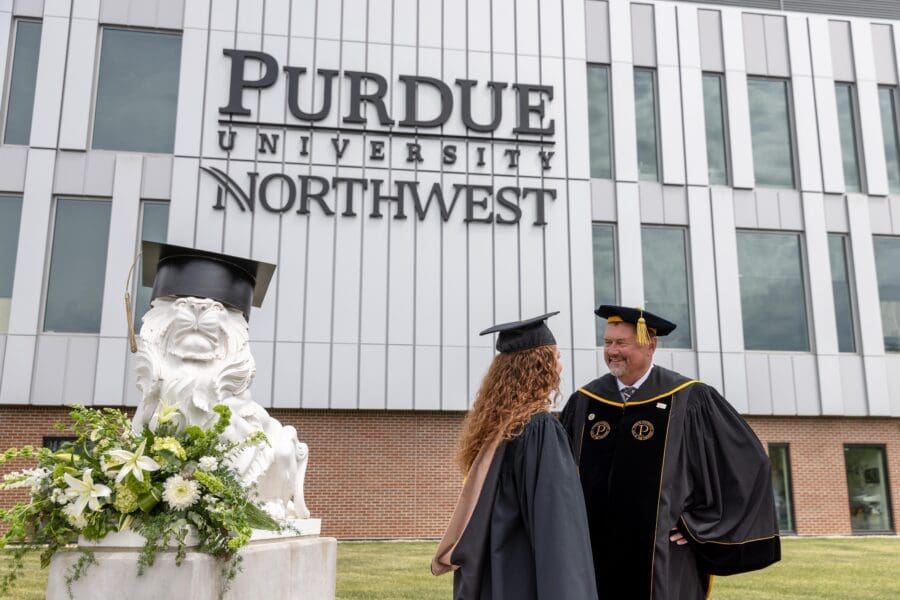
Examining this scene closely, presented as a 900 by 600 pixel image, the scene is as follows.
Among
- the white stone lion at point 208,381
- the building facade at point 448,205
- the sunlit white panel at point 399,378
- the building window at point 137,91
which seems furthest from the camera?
the building window at point 137,91

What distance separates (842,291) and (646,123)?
5.80 m

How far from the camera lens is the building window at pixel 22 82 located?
579 inches

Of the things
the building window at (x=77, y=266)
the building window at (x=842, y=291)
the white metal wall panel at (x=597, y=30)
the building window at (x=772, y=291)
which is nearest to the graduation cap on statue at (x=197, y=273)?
the building window at (x=77, y=266)

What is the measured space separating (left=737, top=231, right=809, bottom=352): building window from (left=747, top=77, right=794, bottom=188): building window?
4.63 ft

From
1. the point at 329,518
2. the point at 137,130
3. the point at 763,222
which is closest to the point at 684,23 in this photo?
the point at 763,222

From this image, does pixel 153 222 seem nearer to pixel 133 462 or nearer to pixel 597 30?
pixel 597 30

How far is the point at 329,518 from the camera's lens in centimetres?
1440

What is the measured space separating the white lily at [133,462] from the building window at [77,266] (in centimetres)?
1209

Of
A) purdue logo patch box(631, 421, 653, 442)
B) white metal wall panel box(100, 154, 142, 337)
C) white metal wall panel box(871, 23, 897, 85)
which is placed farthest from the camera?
white metal wall panel box(871, 23, 897, 85)

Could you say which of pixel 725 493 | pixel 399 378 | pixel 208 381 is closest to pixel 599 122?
pixel 399 378

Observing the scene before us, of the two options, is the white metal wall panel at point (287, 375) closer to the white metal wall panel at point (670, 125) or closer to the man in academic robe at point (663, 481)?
the white metal wall panel at point (670, 125)

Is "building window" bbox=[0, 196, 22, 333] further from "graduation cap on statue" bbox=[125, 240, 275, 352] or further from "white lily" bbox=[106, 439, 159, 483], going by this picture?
"white lily" bbox=[106, 439, 159, 483]

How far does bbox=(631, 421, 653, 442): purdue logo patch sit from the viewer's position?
3988mm

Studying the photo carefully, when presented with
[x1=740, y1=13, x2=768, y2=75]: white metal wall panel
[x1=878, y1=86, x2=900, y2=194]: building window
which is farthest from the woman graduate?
[x1=878, y1=86, x2=900, y2=194]: building window
